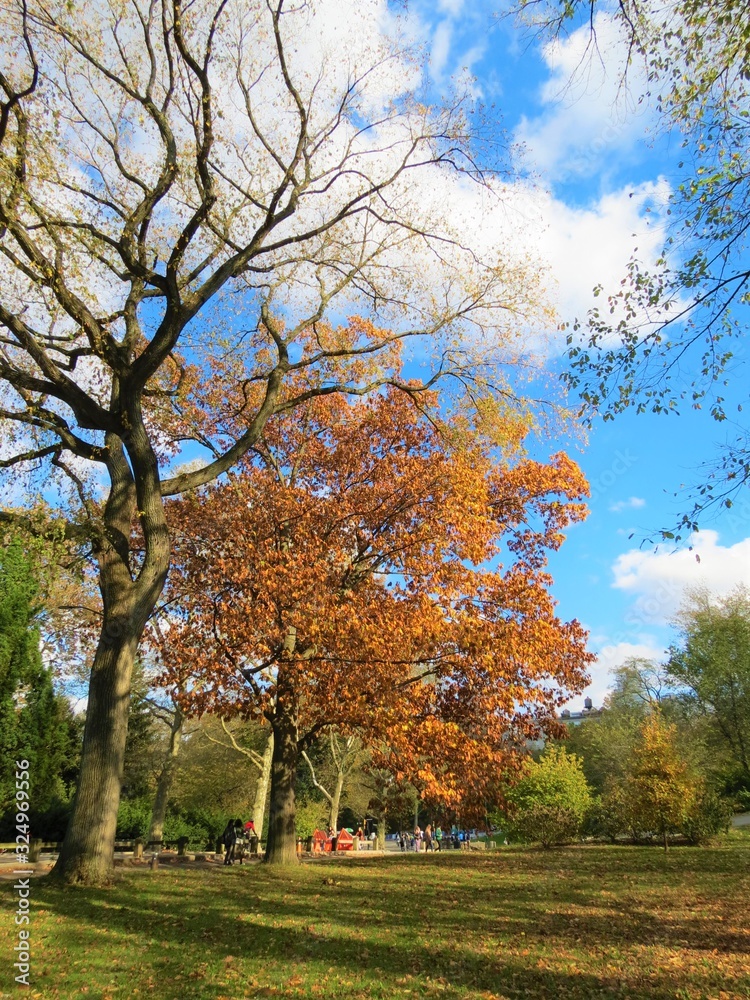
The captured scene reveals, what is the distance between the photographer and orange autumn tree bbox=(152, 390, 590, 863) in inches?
518

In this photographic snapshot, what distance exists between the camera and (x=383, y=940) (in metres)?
7.40

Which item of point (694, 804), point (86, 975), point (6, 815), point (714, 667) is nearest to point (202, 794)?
point (6, 815)

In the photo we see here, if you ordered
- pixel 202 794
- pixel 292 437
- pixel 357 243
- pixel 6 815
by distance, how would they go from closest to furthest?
1. pixel 357 243
2. pixel 292 437
3. pixel 6 815
4. pixel 202 794

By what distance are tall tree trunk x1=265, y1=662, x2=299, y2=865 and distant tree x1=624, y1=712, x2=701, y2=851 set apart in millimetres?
13163

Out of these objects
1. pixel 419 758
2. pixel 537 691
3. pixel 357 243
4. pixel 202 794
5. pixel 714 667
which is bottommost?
pixel 202 794

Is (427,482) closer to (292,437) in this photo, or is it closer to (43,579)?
(292,437)

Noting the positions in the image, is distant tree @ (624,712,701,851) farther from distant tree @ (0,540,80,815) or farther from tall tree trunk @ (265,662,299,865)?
distant tree @ (0,540,80,815)

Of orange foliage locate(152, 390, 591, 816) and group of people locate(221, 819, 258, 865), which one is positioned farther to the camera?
group of people locate(221, 819, 258, 865)

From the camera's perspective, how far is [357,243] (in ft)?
44.6

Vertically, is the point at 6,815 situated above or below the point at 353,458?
below

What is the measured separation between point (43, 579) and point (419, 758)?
8335 mm

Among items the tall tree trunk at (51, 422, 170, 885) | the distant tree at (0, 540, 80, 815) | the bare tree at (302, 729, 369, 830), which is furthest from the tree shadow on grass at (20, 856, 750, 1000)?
the bare tree at (302, 729, 369, 830)

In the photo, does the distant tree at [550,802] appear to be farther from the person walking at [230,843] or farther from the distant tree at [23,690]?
the distant tree at [23,690]

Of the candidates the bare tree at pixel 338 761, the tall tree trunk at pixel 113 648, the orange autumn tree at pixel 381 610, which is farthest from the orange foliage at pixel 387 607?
the bare tree at pixel 338 761
